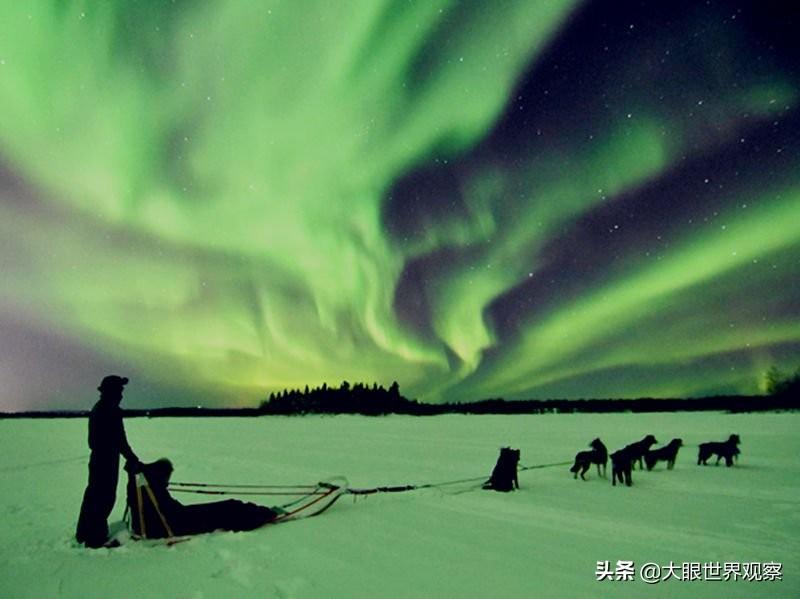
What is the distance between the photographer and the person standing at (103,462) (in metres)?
6.14

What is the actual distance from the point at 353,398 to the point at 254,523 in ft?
406

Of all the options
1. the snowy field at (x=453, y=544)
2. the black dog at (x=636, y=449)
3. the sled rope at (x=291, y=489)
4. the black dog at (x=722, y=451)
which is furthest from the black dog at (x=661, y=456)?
the sled rope at (x=291, y=489)

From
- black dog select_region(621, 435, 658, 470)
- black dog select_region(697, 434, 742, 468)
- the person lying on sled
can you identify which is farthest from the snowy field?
black dog select_region(697, 434, 742, 468)

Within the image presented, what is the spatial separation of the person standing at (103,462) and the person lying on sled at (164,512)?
0.72 feet

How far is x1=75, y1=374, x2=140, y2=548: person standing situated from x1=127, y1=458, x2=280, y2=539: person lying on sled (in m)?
0.22

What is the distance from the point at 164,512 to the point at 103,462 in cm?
103

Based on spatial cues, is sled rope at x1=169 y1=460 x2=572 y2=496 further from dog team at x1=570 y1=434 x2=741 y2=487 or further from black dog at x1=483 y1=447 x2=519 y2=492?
dog team at x1=570 y1=434 x2=741 y2=487

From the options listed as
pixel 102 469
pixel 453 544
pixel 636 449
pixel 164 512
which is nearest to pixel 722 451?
pixel 636 449

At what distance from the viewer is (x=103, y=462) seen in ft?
20.9

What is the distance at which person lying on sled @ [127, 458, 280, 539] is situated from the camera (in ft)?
20.2

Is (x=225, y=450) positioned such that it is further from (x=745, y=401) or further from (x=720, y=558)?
(x=745, y=401)

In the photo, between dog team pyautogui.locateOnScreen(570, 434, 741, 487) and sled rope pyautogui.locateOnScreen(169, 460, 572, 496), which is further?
dog team pyautogui.locateOnScreen(570, 434, 741, 487)

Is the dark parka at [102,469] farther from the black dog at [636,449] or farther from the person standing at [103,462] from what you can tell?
the black dog at [636,449]

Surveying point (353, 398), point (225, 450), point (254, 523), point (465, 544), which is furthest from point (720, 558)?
point (353, 398)
